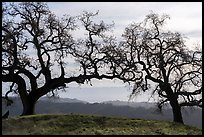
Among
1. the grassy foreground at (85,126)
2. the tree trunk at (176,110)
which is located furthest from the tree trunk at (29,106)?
the tree trunk at (176,110)

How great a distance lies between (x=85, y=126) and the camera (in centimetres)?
2320

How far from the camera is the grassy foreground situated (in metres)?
21.6

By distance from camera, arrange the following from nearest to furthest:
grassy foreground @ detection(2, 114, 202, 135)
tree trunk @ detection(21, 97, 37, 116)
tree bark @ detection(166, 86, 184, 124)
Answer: grassy foreground @ detection(2, 114, 202, 135) → tree trunk @ detection(21, 97, 37, 116) → tree bark @ detection(166, 86, 184, 124)

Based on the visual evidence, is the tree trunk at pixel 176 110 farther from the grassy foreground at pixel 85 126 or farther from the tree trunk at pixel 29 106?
the tree trunk at pixel 29 106

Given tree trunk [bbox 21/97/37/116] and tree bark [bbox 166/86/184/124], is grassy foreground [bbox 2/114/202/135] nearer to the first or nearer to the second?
tree trunk [bbox 21/97/37/116]

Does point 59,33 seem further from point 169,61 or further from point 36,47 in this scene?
point 169,61

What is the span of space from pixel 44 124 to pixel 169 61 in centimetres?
1354

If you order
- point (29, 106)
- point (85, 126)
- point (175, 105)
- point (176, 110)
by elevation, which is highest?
point (29, 106)

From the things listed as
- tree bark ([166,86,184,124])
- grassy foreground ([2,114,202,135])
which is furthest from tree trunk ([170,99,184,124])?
grassy foreground ([2,114,202,135])

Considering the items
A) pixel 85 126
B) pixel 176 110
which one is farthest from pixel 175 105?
pixel 85 126

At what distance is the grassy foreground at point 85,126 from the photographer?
2157 cm

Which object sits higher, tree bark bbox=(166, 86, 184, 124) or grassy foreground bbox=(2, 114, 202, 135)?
tree bark bbox=(166, 86, 184, 124)

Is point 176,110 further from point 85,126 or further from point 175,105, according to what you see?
point 85,126

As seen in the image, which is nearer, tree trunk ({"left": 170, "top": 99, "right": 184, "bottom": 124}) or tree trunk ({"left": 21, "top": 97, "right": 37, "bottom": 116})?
tree trunk ({"left": 21, "top": 97, "right": 37, "bottom": 116})
